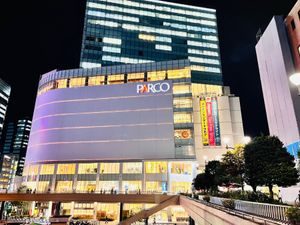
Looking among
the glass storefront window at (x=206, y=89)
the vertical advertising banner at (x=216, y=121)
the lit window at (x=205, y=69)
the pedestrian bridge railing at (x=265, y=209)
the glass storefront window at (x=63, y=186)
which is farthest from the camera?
the lit window at (x=205, y=69)

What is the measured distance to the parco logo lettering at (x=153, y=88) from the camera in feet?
227

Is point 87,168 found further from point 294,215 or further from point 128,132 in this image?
point 294,215

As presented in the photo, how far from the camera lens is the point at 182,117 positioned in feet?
217

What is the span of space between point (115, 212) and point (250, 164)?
154ft

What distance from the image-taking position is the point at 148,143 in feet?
215

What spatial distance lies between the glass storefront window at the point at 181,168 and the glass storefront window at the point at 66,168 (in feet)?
94.6

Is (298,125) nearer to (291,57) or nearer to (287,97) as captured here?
(287,97)

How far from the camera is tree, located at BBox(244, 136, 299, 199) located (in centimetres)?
1963

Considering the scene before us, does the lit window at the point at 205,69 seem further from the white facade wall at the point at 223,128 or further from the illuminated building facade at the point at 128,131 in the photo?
the white facade wall at the point at 223,128

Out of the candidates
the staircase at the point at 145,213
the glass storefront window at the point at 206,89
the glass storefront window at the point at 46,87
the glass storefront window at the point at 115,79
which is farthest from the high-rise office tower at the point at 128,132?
the staircase at the point at 145,213

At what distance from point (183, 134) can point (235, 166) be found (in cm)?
3647

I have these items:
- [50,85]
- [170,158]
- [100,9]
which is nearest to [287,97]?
[170,158]

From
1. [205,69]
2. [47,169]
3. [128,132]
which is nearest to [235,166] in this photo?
[128,132]

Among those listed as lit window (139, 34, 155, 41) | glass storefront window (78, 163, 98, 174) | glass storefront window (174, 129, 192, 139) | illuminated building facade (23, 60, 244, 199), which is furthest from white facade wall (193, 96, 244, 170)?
lit window (139, 34, 155, 41)
